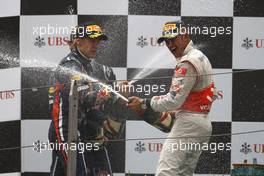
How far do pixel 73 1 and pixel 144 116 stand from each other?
0.83 m

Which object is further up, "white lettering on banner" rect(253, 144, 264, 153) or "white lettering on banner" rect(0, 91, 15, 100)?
"white lettering on banner" rect(0, 91, 15, 100)

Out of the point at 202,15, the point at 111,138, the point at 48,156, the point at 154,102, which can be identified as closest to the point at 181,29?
the point at 202,15

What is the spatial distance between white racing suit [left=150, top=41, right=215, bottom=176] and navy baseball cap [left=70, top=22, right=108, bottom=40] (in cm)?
62

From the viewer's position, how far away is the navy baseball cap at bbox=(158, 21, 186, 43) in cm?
425

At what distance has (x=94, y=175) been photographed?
447 cm

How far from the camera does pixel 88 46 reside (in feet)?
14.8

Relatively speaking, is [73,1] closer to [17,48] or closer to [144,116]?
[17,48]

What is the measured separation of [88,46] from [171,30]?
1.85 ft

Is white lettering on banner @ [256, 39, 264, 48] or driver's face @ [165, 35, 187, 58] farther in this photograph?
white lettering on banner @ [256, 39, 264, 48]

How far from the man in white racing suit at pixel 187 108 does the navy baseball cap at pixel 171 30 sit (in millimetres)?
77

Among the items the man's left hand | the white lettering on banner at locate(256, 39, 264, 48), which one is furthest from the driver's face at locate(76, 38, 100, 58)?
the white lettering on banner at locate(256, 39, 264, 48)

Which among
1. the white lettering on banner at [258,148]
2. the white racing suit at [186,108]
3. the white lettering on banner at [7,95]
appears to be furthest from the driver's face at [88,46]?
the white lettering on banner at [258,148]

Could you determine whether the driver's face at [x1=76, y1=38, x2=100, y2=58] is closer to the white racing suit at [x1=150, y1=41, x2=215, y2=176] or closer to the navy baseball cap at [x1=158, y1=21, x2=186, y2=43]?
the navy baseball cap at [x1=158, y1=21, x2=186, y2=43]

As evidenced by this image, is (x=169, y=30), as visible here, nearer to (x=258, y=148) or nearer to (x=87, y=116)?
(x=87, y=116)
